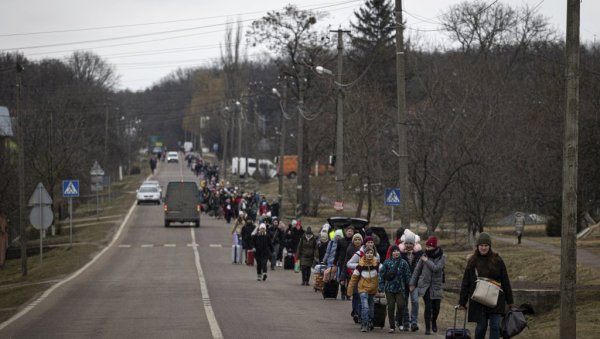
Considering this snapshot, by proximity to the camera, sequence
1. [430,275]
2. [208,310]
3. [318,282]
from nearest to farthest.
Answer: [430,275], [208,310], [318,282]

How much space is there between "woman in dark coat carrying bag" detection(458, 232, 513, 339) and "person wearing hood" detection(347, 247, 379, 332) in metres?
4.63

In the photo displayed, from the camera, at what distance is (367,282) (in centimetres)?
1930

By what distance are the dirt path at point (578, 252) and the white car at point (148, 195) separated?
40.4m

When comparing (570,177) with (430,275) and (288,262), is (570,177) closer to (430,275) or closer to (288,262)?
(430,275)

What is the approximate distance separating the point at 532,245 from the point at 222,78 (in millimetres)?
117406

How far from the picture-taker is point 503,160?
45875 mm

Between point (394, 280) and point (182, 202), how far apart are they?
42443mm

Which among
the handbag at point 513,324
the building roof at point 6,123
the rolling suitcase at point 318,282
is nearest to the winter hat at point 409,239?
the handbag at point 513,324

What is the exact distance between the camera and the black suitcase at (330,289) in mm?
25344

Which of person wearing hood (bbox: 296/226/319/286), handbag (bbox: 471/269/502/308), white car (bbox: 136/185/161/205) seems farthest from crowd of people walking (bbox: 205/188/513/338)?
white car (bbox: 136/185/161/205)

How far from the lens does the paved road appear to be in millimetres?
18906

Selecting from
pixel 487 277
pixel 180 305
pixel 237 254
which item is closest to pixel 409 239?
pixel 487 277

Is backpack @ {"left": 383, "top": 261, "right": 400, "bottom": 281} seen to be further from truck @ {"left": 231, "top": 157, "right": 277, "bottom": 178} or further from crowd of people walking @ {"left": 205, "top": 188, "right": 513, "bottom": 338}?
truck @ {"left": 231, "top": 157, "right": 277, "bottom": 178}

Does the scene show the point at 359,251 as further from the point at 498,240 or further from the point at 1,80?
the point at 1,80
